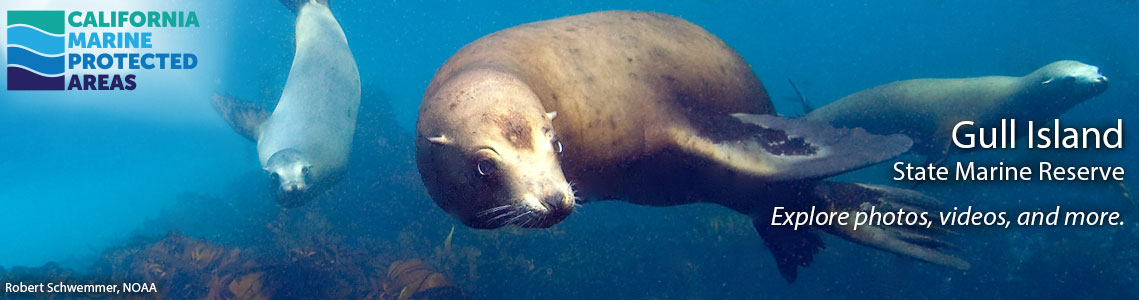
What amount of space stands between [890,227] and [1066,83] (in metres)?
3.80

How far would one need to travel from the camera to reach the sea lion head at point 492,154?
1706mm

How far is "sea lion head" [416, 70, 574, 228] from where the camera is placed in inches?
67.2

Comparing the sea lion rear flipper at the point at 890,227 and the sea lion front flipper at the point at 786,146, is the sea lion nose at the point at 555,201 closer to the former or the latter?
the sea lion front flipper at the point at 786,146

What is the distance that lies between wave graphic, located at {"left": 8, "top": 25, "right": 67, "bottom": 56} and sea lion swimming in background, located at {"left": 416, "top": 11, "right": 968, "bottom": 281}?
11.4 m

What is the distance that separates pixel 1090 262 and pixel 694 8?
4384 centimetres

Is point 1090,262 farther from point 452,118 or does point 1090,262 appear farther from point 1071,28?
point 1071,28

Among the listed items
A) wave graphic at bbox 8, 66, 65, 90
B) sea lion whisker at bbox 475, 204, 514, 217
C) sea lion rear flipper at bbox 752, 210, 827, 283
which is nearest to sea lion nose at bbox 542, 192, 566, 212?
sea lion whisker at bbox 475, 204, 514, 217

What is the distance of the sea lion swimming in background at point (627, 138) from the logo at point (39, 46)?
11.1 meters

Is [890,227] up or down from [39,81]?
down

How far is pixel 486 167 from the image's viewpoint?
175 centimetres

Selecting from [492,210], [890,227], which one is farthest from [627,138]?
[890,227]

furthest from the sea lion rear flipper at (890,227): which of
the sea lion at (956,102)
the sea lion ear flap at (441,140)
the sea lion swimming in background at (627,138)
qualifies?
the sea lion ear flap at (441,140)

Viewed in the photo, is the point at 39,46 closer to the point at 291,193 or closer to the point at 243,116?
the point at 243,116

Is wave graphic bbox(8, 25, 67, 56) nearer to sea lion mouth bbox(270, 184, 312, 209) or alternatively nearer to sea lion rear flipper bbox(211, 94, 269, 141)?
sea lion rear flipper bbox(211, 94, 269, 141)
